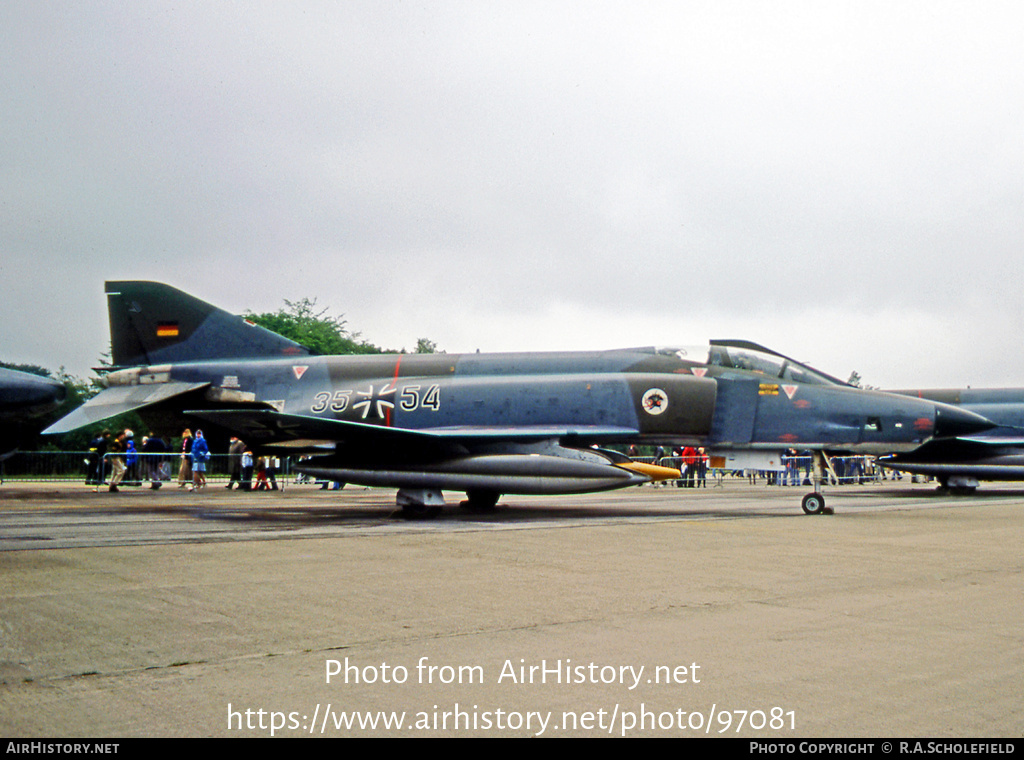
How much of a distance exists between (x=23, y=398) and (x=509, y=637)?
5231 millimetres

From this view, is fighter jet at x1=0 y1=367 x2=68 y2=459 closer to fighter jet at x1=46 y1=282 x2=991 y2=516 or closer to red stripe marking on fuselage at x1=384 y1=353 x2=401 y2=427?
→ fighter jet at x1=46 y1=282 x2=991 y2=516

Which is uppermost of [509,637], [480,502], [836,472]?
[509,637]

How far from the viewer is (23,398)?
7.02 meters

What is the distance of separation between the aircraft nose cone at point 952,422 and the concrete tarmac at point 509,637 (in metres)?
4.86

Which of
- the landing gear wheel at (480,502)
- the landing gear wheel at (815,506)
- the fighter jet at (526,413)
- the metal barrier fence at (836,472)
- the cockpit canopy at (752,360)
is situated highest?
the cockpit canopy at (752,360)

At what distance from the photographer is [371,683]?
3.39 metres

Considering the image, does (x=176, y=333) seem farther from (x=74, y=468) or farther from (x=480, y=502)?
(x=74, y=468)

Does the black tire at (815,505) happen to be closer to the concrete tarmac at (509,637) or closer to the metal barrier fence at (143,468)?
the metal barrier fence at (143,468)

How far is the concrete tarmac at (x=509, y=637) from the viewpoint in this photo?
298cm

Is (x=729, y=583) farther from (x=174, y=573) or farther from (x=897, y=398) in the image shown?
(x=897, y=398)

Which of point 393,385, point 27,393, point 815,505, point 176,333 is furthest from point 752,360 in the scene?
point 176,333

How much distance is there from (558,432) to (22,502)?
10274 mm

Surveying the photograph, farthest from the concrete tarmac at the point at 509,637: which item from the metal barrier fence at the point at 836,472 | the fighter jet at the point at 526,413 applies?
the metal barrier fence at the point at 836,472

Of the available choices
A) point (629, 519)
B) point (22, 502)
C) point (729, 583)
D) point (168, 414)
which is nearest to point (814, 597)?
point (729, 583)
